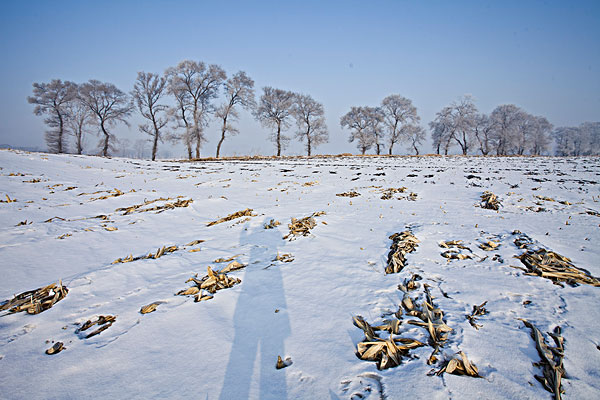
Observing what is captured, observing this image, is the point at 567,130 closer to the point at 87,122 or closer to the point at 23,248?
the point at 23,248

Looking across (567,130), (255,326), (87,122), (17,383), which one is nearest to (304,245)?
(255,326)

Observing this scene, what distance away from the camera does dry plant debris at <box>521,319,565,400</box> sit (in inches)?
55.9

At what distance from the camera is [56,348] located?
6.10ft

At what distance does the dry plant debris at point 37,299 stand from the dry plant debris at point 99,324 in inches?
24.4

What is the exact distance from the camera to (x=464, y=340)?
183cm

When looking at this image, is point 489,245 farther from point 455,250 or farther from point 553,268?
point 553,268

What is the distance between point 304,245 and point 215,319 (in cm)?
197

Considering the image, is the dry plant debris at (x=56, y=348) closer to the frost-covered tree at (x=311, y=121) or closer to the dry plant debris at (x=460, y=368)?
the dry plant debris at (x=460, y=368)

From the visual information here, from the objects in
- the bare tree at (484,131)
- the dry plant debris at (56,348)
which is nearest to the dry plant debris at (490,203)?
the dry plant debris at (56,348)

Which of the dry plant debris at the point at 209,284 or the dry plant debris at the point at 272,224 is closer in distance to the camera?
the dry plant debris at the point at 209,284

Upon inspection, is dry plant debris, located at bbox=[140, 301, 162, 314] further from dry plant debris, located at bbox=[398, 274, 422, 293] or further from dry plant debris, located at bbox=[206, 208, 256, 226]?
dry plant debris, located at bbox=[206, 208, 256, 226]

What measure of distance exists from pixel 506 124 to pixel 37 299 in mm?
60074

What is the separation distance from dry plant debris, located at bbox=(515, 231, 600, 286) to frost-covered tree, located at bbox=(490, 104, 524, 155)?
5368cm

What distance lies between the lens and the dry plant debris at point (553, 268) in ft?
8.32
